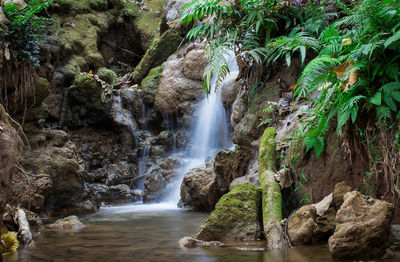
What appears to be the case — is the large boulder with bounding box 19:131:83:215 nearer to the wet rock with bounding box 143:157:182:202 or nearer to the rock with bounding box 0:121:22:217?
the wet rock with bounding box 143:157:182:202

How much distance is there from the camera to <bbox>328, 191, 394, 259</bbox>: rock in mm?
2303

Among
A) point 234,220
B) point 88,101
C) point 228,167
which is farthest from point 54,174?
point 88,101

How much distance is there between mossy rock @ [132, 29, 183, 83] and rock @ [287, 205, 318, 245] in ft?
32.1

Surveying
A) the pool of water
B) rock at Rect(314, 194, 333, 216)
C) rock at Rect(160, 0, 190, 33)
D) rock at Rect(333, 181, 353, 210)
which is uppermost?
rock at Rect(160, 0, 190, 33)

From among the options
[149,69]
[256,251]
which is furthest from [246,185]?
[149,69]

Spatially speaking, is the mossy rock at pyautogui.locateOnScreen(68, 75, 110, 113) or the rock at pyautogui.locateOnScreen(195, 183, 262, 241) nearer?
the rock at pyautogui.locateOnScreen(195, 183, 262, 241)

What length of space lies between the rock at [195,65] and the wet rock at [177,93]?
0.51 ft

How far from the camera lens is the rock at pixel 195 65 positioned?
10375 mm

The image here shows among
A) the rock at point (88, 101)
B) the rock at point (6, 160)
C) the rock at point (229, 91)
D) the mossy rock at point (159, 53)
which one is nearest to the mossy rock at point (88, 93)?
the rock at point (88, 101)

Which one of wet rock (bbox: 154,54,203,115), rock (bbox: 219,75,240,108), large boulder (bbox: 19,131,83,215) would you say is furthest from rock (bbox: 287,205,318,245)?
wet rock (bbox: 154,54,203,115)

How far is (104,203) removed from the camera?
7836 millimetres

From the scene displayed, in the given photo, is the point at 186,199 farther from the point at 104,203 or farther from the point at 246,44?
the point at 246,44

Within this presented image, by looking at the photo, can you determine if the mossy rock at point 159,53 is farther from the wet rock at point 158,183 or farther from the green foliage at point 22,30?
the green foliage at point 22,30

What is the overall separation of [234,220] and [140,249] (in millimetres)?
955
